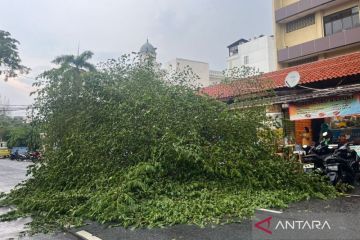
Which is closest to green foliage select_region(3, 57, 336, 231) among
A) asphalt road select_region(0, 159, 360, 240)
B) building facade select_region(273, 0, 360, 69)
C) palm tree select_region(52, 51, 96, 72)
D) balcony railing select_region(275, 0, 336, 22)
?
asphalt road select_region(0, 159, 360, 240)

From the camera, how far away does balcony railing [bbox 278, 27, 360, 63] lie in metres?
17.6

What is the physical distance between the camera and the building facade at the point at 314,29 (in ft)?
59.1

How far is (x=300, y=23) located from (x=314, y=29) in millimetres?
1175

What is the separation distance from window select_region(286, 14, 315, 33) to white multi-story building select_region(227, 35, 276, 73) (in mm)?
13819

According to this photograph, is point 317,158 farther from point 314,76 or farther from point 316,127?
point 316,127

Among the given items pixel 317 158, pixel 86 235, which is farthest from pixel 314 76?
pixel 86 235

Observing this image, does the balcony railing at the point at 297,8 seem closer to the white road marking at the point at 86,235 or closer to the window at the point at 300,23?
the window at the point at 300,23

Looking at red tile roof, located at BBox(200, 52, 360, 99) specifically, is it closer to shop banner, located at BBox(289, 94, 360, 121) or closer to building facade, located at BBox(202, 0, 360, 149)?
building facade, located at BBox(202, 0, 360, 149)

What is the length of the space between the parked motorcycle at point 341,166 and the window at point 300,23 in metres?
13.6

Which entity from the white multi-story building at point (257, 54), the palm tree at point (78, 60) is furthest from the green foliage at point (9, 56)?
the white multi-story building at point (257, 54)

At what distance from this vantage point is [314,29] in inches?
773

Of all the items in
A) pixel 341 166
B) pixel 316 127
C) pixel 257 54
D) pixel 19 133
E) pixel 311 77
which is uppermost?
pixel 257 54

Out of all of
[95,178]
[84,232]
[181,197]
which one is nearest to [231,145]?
[181,197]

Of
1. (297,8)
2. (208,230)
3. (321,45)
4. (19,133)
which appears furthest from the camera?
(19,133)
